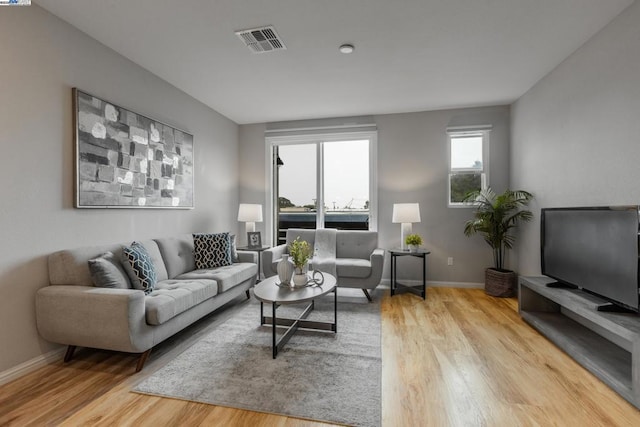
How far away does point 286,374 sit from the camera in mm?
2049

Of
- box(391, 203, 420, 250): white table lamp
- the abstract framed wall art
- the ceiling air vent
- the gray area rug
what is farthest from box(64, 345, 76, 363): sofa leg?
box(391, 203, 420, 250): white table lamp

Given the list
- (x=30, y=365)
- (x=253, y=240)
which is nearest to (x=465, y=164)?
(x=253, y=240)

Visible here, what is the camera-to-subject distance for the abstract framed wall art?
2451mm

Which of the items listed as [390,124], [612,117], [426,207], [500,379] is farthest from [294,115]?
[500,379]

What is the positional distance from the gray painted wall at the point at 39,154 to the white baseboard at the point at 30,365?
0.10ft

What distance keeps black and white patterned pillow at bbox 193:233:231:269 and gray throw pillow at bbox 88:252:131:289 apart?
109cm

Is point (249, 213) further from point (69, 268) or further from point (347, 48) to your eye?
point (347, 48)

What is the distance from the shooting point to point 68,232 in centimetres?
237

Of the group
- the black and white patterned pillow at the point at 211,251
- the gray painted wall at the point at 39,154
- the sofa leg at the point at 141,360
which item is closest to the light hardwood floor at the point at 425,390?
the sofa leg at the point at 141,360

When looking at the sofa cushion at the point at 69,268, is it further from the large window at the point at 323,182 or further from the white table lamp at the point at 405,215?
the white table lamp at the point at 405,215

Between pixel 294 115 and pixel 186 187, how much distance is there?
6.52ft

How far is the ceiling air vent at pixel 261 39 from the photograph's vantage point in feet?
7.94

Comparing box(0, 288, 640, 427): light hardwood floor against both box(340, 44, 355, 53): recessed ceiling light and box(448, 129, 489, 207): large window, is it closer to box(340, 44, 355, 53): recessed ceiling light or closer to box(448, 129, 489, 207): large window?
box(448, 129, 489, 207): large window

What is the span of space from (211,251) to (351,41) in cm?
267
